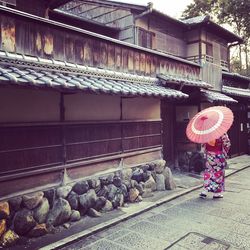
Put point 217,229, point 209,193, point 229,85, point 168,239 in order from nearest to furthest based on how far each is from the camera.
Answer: point 168,239 < point 217,229 < point 209,193 < point 229,85

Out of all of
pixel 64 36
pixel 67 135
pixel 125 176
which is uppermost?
pixel 64 36

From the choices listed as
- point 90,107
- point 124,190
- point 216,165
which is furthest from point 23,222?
point 216,165

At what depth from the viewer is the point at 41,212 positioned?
6074 millimetres

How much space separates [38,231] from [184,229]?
3252 mm

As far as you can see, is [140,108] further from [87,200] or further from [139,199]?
[87,200]

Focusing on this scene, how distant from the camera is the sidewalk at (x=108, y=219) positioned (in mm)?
5609

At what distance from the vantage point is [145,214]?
7.46 m

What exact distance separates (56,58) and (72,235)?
4.05 m

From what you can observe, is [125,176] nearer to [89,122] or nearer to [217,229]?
[89,122]

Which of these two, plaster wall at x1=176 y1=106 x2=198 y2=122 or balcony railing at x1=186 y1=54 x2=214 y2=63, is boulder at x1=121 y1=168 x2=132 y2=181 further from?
balcony railing at x1=186 y1=54 x2=214 y2=63

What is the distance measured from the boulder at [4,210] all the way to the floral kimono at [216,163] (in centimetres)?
611

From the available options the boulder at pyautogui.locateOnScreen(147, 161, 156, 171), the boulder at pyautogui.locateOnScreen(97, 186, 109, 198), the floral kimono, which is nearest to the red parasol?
the floral kimono

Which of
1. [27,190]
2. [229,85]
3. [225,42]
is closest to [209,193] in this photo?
[27,190]

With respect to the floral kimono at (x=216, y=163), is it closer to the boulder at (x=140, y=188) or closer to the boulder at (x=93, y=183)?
the boulder at (x=140, y=188)
